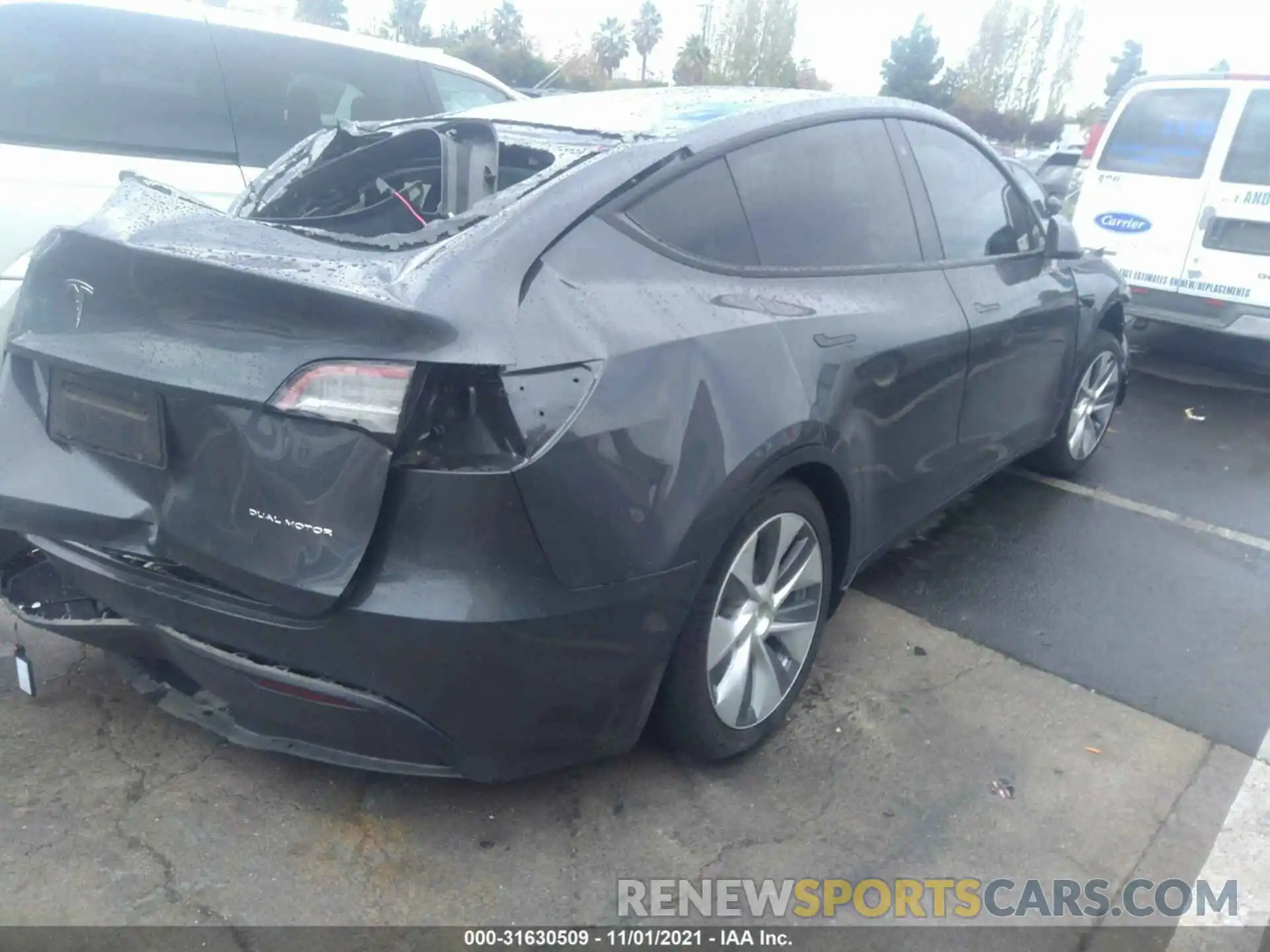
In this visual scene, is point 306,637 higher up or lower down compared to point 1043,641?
higher up

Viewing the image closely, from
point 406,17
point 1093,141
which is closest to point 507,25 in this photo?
point 406,17

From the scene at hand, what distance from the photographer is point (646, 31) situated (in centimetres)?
6838

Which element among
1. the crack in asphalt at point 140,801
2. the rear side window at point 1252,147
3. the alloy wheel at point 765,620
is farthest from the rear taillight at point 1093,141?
the crack in asphalt at point 140,801

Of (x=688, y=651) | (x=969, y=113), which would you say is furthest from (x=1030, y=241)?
(x=969, y=113)

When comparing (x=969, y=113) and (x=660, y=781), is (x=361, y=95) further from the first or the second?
(x=969, y=113)

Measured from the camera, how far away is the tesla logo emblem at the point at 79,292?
2354 mm

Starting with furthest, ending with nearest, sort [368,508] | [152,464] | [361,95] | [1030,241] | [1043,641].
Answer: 1. [361,95]
2. [1030,241]
3. [1043,641]
4. [152,464]
5. [368,508]

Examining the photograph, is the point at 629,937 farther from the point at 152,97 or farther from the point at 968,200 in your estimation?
the point at 152,97

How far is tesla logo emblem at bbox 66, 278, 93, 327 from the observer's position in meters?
2.35

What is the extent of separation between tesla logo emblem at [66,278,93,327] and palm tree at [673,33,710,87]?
5605 centimetres

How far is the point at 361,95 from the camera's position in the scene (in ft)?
17.1

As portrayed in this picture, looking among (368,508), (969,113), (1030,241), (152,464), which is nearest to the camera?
(368,508)

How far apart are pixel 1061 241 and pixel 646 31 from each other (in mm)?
69920

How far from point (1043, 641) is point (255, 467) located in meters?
2.78
